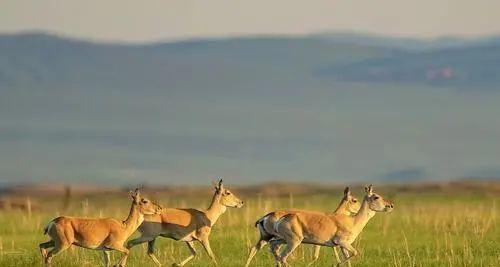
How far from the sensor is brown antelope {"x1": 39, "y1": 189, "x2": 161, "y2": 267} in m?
20.5

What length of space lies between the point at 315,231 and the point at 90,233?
313 cm

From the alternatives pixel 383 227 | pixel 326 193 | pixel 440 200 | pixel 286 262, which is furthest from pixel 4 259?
pixel 326 193

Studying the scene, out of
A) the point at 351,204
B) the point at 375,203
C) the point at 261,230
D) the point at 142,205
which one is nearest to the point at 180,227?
the point at 142,205

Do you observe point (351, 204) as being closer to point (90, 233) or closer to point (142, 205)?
point (142, 205)

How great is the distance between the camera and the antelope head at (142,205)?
21.7 m

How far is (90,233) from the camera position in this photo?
2073 centimetres

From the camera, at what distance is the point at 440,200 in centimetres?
5825

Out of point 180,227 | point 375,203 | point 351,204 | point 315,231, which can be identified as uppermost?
point 351,204

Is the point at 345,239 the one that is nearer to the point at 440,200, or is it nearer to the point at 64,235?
the point at 64,235

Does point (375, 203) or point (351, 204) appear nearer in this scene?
point (375, 203)

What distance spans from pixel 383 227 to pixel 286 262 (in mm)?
9716

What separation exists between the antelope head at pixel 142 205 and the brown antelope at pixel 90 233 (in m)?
0.01

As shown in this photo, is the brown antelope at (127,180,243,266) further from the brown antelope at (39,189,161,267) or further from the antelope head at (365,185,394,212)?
the antelope head at (365,185,394,212)

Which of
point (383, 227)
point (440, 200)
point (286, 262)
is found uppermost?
point (440, 200)
